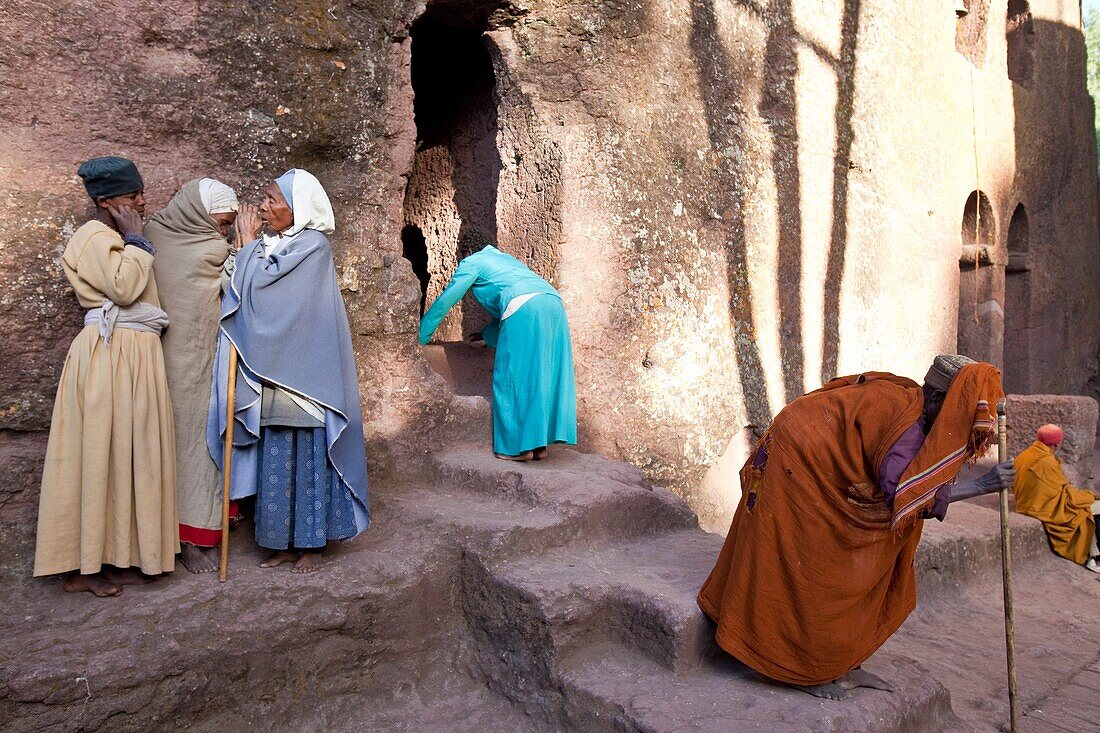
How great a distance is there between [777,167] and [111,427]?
16.4 ft

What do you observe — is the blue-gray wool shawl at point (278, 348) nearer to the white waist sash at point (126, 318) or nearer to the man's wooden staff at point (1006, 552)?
the white waist sash at point (126, 318)

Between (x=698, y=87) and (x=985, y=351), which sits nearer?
(x=698, y=87)

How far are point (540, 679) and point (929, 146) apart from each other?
7.37m

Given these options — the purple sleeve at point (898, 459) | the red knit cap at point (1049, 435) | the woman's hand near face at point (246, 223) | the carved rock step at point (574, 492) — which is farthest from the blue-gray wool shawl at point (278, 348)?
the red knit cap at point (1049, 435)

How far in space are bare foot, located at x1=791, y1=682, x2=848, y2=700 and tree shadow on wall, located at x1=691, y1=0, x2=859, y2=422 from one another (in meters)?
3.28

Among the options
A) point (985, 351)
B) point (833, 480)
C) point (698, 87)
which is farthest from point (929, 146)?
point (833, 480)

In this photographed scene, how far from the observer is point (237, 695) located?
290 centimetres

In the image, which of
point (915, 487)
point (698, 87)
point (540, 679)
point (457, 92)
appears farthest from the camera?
point (457, 92)

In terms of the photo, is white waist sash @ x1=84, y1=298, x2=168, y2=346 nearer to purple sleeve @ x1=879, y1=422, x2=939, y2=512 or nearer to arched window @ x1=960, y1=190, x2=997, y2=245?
purple sleeve @ x1=879, y1=422, x2=939, y2=512

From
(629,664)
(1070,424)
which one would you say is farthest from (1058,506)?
(629,664)

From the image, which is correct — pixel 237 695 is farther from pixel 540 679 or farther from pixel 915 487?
pixel 915 487

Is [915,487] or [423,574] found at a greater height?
[915,487]

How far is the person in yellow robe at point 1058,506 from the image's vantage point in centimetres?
607

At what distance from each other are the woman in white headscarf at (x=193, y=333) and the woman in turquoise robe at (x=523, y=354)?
138cm
